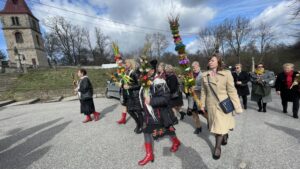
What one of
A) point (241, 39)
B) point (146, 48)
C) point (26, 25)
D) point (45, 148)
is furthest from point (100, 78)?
point (241, 39)

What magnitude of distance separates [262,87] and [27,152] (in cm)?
649

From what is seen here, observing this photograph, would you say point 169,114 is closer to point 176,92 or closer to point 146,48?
point 146,48

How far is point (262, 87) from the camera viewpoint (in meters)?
5.02

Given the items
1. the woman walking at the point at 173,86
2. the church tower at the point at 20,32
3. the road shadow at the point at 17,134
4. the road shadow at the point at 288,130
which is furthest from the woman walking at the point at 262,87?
the church tower at the point at 20,32

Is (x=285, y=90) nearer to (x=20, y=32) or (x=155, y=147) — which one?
(x=155, y=147)

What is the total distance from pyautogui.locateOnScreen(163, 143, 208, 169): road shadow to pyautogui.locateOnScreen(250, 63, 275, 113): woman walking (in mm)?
3428

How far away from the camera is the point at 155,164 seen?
8.93 feet

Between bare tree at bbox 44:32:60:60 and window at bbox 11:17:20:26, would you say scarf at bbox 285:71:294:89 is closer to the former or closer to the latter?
window at bbox 11:17:20:26

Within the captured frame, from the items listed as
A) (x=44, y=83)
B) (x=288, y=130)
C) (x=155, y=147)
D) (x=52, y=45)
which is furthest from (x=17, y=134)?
(x=52, y=45)


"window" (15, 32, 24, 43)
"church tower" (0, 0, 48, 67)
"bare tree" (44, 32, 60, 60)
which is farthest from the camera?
"bare tree" (44, 32, 60, 60)

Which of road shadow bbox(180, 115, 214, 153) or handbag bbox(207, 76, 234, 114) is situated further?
road shadow bbox(180, 115, 214, 153)

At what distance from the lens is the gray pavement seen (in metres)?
2.69

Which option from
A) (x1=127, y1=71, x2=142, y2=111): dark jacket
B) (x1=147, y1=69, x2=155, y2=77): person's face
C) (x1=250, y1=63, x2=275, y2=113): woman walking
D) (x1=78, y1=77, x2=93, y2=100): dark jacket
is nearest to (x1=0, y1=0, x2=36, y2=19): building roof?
(x1=78, y1=77, x2=93, y2=100): dark jacket

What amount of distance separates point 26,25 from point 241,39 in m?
51.7
